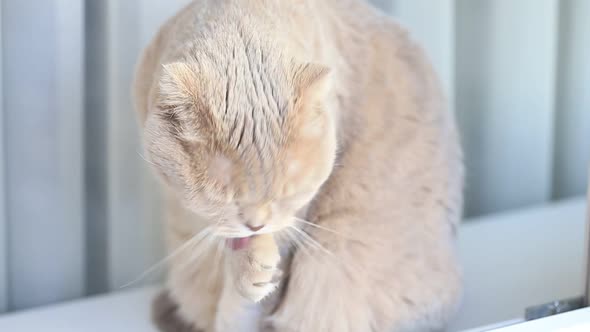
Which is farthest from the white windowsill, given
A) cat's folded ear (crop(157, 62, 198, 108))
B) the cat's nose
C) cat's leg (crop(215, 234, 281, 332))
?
cat's folded ear (crop(157, 62, 198, 108))

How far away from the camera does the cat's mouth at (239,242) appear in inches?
38.1

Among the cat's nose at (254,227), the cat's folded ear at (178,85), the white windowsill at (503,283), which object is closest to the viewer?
the cat's folded ear at (178,85)

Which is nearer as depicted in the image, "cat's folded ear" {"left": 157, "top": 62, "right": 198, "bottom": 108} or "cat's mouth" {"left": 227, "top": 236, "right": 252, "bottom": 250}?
"cat's folded ear" {"left": 157, "top": 62, "right": 198, "bottom": 108}

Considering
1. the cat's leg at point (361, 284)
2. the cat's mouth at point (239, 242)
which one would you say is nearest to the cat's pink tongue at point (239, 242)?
the cat's mouth at point (239, 242)

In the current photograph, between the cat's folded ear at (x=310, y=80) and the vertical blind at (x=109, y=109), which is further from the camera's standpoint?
the vertical blind at (x=109, y=109)

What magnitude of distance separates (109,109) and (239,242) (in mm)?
454

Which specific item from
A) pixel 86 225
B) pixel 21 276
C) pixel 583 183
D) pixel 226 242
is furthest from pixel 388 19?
pixel 583 183

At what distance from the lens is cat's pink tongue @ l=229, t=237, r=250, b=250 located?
97 cm

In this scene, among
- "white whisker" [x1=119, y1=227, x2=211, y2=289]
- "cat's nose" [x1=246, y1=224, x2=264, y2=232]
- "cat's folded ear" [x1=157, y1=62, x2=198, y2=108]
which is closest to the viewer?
"cat's folded ear" [x1=157, y1=62, x2=198, y2=108]

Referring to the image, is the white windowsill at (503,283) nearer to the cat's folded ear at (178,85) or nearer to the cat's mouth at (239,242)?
the cat's mouth at (239,242)

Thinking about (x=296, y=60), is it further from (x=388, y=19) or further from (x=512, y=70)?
(x=512, y=70)

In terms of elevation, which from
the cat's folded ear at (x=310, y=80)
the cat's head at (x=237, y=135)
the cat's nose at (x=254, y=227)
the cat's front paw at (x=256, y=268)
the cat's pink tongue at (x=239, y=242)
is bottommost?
the cat's front paw at (x=256, y=268)

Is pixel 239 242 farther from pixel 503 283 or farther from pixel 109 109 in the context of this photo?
pixel 503 283

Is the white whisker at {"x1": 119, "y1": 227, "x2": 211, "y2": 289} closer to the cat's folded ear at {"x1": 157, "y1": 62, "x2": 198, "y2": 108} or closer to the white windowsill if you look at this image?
the white windowsill
